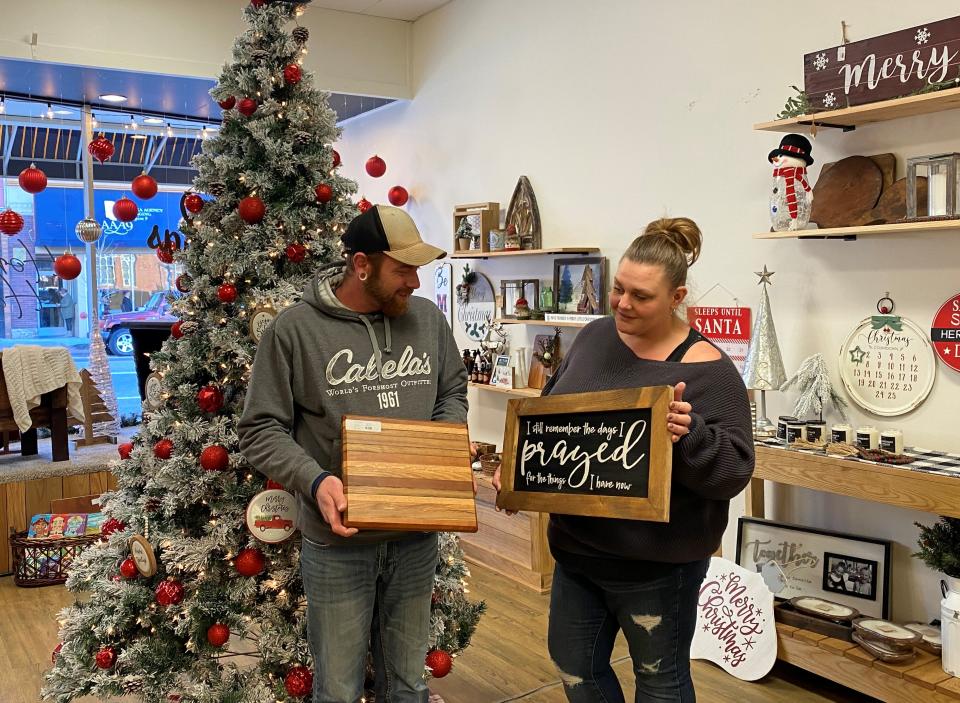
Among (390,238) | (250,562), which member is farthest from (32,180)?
(390,238)

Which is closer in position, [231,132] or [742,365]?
[231,132]

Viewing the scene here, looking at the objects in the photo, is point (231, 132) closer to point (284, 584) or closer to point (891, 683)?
point (284, 584)

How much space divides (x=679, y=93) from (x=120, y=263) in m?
3.88

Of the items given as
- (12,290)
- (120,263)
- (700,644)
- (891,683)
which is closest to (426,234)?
(120,263)

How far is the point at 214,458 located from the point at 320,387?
878mm

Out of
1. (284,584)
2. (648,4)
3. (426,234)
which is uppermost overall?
(648,4)

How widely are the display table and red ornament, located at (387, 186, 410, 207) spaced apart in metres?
3.23

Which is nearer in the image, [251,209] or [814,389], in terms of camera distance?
[251,209]

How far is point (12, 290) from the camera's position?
548cm

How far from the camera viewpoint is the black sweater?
5.59ft

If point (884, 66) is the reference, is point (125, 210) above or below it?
below

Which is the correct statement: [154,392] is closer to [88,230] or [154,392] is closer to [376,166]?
[88,230]

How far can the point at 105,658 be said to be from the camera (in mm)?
2660

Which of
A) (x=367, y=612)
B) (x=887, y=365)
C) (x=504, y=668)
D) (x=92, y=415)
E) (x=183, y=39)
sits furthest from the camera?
(x=92, y=415)
